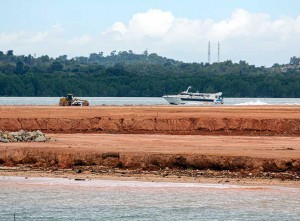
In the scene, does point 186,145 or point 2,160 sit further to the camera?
point 186,145

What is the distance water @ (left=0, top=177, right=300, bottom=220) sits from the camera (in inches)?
1016

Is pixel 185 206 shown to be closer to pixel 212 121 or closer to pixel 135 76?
pixel 212 121

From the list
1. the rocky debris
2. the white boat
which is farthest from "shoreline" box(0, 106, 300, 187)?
the white boat

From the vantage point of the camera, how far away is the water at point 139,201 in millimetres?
25812

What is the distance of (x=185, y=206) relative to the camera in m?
27.1

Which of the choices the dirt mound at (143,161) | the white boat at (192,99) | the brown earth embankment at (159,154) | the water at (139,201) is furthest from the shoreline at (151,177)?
the white boat at (192,99)

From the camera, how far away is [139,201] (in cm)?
2784

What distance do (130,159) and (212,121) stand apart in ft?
52.0

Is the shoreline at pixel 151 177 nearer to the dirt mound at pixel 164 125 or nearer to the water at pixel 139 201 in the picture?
the water at pixel 139 201

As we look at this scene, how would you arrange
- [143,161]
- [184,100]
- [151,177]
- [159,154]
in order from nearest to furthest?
[151,177] → [143,161] → [159,154] → [184,100]

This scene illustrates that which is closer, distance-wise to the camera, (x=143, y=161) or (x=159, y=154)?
(x=143, y=161)

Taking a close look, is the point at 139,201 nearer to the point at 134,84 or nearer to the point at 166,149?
the point at 166,149

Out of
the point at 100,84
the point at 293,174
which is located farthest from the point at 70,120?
the point at 100,84

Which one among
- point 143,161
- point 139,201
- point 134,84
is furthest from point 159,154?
point 134,84
